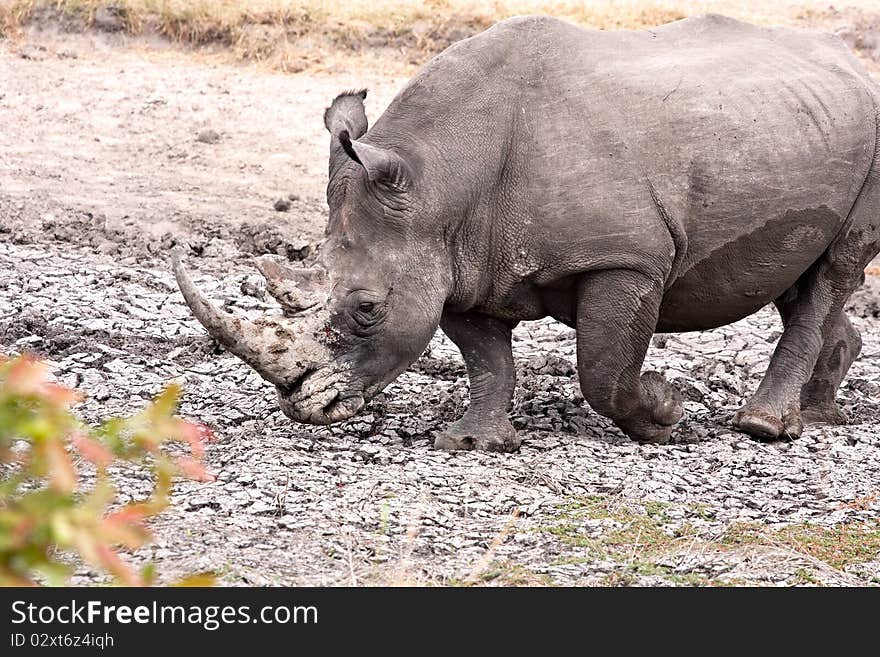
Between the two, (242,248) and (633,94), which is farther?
(242,248)

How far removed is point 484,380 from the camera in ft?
23.2

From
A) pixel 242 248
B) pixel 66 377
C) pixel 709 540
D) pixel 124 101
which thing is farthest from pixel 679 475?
pixel 124 101

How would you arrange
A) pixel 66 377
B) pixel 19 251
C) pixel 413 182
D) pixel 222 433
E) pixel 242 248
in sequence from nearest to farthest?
pixel 413 182 < pixel 222 433 < pixel 66 377 < pixel 19 251 < pixel 242 248

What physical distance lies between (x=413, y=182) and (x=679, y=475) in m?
1.81

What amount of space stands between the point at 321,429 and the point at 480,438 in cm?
78

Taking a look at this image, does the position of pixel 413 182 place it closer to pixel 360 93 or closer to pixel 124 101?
pixel 360 93

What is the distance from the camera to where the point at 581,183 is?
6.34m

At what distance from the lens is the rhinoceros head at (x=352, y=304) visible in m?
6.12

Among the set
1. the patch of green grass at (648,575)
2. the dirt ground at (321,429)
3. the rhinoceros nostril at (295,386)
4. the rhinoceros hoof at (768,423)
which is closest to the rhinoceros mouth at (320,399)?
the rhinoceros nostril at (295,386)

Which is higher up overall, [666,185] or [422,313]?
[666,185]

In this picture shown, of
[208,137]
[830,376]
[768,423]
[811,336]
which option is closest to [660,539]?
[768,423]

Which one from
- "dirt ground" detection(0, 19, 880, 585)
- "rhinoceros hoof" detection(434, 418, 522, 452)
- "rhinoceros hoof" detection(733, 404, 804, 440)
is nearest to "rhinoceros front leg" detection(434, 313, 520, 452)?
"rhinoceros hoof" detection(434, 418, 522, 452)

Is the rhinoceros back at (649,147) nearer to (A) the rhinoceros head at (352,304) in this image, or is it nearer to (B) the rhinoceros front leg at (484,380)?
(A) the rhinoceros head at (352,304)

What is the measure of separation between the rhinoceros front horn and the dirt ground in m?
0.40
